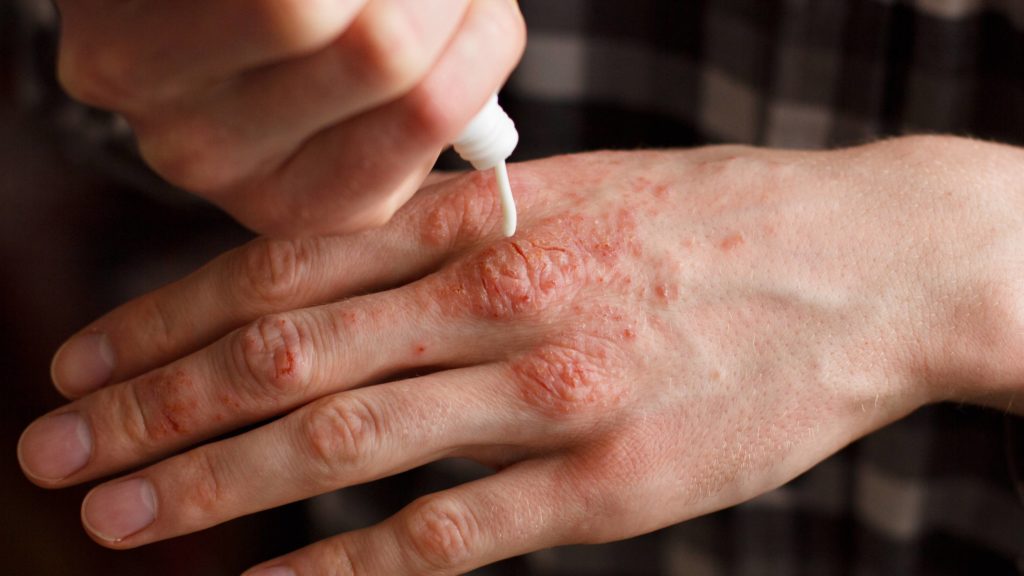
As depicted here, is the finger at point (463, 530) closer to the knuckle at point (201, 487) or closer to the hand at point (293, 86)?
the knuckle at point (201, 487)

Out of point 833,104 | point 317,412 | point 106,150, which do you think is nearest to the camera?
point 317,412

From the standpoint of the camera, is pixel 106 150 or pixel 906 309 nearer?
pixel 906 309

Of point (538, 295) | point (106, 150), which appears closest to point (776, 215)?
point (538, 295)

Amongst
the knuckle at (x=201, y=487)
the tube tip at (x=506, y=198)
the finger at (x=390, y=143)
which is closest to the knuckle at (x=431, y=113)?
the finger at (x=390, y=143)

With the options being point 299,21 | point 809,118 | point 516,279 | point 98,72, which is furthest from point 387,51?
point 809,118

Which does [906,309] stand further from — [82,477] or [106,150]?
[106,150]

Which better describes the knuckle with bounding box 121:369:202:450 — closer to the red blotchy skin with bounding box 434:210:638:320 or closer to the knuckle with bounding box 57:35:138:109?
the red blotchy skin with bounding box 434:210:638:320

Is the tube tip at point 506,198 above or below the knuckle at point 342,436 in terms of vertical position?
above
